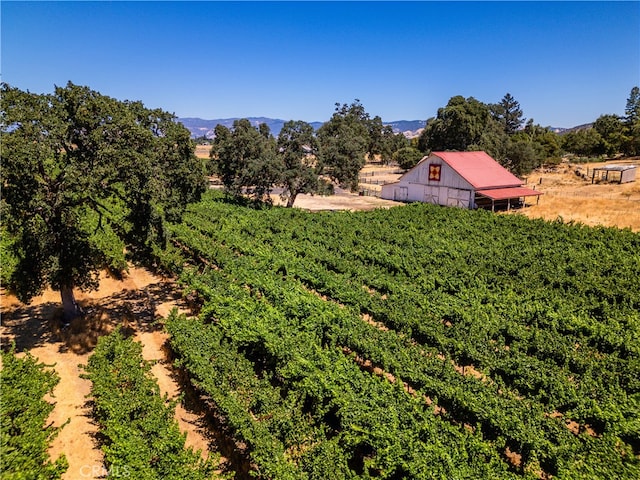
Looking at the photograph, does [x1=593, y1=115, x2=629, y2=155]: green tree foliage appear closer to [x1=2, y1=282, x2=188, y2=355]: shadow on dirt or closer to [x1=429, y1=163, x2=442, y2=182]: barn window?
[x1=429, y1=163, x2=442, y2=182]: barn window

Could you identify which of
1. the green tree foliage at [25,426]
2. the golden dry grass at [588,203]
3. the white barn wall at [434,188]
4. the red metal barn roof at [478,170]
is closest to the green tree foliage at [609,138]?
the golden dry grass at [588,203]

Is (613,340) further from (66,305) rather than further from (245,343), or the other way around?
(66,305)

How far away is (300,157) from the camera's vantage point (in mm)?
38500

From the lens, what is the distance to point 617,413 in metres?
10.3

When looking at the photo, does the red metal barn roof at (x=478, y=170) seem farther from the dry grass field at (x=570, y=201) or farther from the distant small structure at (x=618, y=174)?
the distant small structure at (x=618, y=174)

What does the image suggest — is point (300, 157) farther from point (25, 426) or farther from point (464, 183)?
point (25, 426)

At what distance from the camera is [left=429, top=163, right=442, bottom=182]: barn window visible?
151ft

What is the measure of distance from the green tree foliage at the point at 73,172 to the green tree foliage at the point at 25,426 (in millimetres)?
5283

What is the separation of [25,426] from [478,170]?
4659 cm

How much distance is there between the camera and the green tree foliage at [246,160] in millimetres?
37094

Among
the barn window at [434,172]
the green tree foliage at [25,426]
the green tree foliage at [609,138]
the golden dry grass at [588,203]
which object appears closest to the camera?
the green tree foliage at [25,426]

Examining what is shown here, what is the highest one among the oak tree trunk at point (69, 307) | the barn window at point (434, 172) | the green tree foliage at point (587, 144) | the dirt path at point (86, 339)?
the green tree foliage at point (587, 144)

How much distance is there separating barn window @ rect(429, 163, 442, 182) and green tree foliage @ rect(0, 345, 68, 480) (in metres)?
42.2

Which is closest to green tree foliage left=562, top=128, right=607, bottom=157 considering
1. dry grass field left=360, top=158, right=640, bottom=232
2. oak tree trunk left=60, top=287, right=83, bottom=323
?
dry grass field left=360, top=158, right=640, bottom=232
